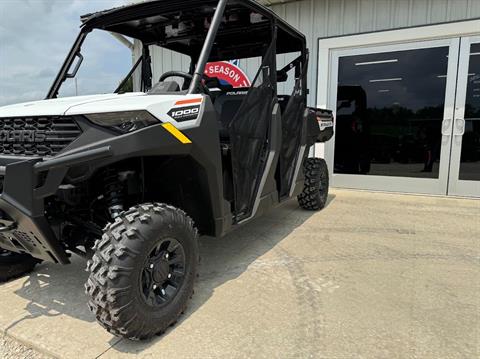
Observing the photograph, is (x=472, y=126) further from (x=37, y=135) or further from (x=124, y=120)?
(x=37, y=135)

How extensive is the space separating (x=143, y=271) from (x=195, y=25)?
220 centimetres

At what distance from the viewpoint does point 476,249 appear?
3428 mm

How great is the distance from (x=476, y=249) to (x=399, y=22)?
3.91m

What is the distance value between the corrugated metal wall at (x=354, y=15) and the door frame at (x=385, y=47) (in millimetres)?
110

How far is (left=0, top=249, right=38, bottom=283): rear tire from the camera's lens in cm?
268

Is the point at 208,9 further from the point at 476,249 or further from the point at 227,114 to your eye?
the point at 476,249

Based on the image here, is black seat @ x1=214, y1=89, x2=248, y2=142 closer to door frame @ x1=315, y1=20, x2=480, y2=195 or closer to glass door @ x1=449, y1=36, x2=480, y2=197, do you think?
door frame @ x1=315, y1=20, x2=480, y2=195

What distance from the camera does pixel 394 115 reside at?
19.7ft

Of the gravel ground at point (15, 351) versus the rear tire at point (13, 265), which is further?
the rear tire at point (13, 265)

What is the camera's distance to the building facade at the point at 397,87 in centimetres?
545

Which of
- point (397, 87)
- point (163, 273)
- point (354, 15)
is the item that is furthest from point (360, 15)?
point (163, 273)

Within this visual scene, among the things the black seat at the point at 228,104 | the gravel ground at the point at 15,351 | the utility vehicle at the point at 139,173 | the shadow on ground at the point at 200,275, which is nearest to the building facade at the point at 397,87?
the black seat at the point at 228,104

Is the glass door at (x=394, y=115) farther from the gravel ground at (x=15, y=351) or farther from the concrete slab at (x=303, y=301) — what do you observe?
the gravel ground at (x=15, y=351)

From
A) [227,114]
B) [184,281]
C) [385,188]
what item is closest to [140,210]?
[184,281]
